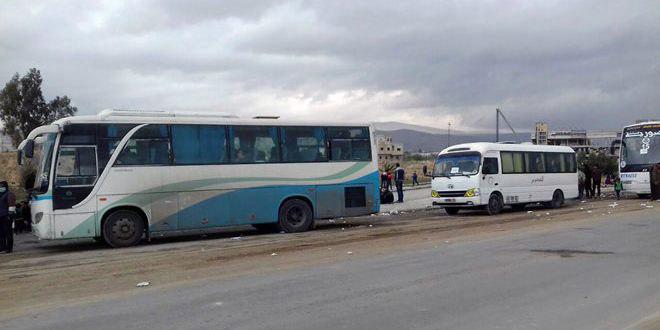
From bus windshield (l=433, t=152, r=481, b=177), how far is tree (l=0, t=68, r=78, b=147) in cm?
3100

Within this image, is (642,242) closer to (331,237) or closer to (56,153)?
(331,237)

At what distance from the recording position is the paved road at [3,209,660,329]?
7016mm

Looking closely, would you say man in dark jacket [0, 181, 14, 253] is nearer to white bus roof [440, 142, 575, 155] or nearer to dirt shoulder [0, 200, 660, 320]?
dirt shoulder [0, 200, 660, 320]

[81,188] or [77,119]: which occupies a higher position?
[77,119]

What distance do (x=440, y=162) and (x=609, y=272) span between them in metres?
14.1

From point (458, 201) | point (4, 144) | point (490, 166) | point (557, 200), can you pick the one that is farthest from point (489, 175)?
point (4, 144)

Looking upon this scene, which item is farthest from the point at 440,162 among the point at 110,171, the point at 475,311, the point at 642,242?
the point at 475,311

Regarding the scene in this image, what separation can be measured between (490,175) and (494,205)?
1.13m

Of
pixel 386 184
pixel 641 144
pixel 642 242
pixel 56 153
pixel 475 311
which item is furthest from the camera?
pixel 641 144

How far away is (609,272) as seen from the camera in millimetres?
9969

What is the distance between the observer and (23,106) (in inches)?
1772

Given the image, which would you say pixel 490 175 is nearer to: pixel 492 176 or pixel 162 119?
pixel 492 176

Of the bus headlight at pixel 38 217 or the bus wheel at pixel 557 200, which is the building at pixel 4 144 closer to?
the bus headlight at pixel 38 217

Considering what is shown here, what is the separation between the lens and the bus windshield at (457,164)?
23062 millimetres
